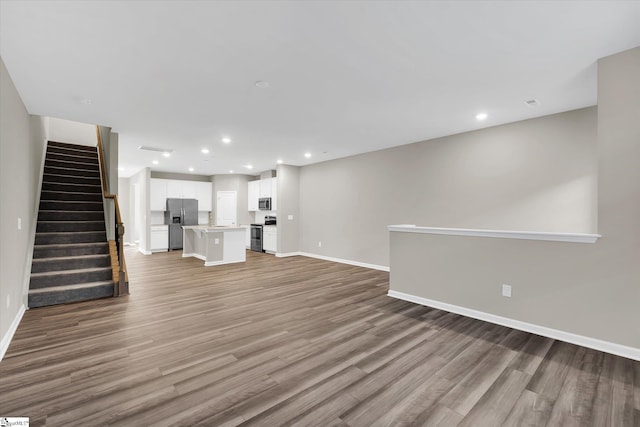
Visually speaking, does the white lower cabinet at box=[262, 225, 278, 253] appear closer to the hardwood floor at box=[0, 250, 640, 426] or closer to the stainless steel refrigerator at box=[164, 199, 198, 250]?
the stainless steel refrigerator at box=[164, 199, 198, 250]

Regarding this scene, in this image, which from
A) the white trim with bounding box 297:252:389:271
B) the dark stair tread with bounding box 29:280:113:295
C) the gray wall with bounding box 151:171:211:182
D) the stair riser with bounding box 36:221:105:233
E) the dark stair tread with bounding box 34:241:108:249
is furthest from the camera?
the gray wall with bounding box 151:171:211:182

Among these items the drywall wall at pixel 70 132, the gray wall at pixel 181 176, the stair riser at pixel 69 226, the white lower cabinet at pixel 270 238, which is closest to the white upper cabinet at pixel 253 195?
the white lower cabinet at pixel 270 238

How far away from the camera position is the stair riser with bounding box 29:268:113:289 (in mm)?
4090

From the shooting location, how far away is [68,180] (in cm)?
603

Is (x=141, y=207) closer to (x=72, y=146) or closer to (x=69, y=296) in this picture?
(x=72, y=146)

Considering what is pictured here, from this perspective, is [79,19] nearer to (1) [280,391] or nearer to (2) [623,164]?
(1) [280,391]

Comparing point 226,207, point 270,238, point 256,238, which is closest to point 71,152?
point 226,207

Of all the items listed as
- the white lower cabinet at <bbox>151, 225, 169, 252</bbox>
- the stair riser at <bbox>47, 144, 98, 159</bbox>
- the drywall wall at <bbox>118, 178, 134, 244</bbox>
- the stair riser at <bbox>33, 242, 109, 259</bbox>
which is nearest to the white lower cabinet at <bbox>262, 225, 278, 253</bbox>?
the white lower cabinet at <bbox>151, 225, 169, 252</bbox>

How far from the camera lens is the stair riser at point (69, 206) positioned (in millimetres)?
5289

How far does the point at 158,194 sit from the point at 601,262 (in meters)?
10.3

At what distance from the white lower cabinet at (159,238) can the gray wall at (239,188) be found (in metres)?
1.72

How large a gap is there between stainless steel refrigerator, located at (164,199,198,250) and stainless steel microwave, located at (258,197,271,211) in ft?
7.53

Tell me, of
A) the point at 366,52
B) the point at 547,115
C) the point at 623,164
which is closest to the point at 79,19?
the point at 366,52

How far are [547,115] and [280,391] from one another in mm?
4804
